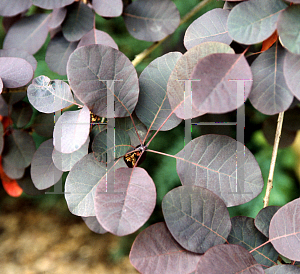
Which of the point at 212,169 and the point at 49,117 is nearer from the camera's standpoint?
the point at 212,169

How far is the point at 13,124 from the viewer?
766mm

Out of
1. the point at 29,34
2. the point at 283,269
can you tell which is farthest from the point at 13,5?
the point at 283,269

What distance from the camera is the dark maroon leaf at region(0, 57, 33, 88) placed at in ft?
1.62

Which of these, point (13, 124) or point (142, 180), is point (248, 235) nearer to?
point (142, 180)

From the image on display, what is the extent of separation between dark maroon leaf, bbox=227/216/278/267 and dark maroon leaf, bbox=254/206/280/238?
0.06 feet

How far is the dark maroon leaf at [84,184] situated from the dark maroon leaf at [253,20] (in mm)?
300

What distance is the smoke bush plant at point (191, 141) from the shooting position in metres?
0.37

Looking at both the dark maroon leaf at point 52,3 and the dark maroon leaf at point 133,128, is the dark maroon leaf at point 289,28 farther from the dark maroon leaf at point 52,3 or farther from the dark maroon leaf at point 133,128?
the dark maroon leaf at point 52,3

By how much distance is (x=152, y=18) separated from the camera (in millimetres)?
634

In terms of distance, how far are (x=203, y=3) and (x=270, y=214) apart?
0.59 meters

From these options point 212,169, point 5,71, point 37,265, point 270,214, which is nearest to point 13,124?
point 5,71

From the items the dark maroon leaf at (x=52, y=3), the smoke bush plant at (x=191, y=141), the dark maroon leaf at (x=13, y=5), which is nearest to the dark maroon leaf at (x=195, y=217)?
the smoke bush plant at (x=191, y=141)

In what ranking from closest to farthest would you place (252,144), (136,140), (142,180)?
(142,180) < (136,140) < (252,144)

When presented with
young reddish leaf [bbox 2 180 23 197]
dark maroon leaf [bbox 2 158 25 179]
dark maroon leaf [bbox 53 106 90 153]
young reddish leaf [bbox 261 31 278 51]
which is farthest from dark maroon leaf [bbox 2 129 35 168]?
young reddish leaf [bbox 261 31 278 51]
